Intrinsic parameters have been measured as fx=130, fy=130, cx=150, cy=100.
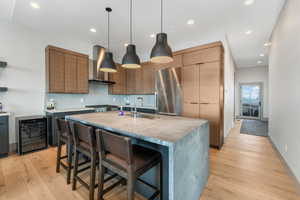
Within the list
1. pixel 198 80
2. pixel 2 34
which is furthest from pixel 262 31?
pixel 2 34

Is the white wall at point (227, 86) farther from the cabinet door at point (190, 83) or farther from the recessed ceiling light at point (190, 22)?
the recessed ceiling light at point (190, 22)

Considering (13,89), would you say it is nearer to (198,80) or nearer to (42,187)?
(42,187)

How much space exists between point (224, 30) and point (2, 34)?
5.18m

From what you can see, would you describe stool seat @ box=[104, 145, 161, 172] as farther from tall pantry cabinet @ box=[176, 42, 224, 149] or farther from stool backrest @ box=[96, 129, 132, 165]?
tall pantry cabinet @ box=[176, 42, 224, 149]

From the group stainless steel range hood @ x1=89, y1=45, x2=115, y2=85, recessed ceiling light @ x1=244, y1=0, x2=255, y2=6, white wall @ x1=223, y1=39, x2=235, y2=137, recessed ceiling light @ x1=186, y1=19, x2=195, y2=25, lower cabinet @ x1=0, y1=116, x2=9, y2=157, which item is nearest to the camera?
recessed ceiling light @ x1=244, y1=0, x2=255, y2=6

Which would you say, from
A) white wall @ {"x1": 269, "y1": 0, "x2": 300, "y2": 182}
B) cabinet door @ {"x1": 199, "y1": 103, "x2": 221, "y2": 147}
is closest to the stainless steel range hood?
cabinet door @ {"x1": 199, "y1": 103, "x2": 221, "y2": 147}

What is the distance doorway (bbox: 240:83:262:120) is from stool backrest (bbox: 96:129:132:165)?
8.59 metres

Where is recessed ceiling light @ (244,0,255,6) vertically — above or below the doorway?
above

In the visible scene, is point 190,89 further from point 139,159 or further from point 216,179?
point 139,159

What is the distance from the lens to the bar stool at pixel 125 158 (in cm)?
111

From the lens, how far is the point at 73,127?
169cm

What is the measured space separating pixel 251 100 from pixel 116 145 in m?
8.71

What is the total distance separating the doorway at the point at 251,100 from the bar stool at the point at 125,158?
323 inches

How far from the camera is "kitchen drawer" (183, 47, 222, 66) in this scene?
312 centimetres
